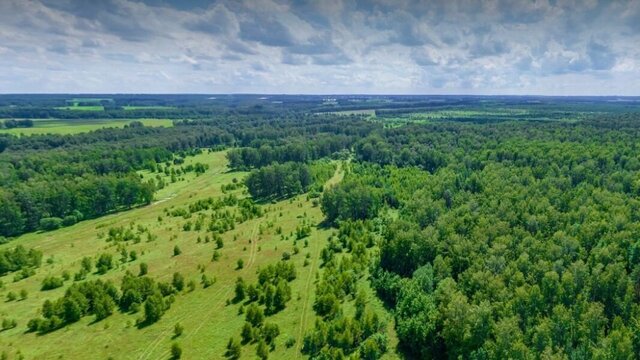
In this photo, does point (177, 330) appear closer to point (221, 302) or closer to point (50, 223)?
point (221, 302)

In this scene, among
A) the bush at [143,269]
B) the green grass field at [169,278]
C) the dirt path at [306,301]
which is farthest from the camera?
the bush at [143,269]

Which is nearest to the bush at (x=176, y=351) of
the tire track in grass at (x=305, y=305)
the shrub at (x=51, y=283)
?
the tire track in grass at (x=305, y=305)

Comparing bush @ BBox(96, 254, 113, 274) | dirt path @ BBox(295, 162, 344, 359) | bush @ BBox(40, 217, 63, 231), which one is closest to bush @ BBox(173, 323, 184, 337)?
dirt path @ BBox(295, 162, 344, 359)

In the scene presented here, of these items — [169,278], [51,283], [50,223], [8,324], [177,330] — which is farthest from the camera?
[50,223]

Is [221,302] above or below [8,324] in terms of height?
below

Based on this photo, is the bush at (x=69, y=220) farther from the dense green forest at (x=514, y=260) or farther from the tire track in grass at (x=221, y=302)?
the dense green forest at (x=514, y=260)

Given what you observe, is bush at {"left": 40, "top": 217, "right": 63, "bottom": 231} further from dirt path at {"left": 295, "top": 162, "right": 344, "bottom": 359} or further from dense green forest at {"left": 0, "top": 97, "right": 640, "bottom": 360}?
dirt path at {"left": 295, "top": 162, "right": 344, "bottom": 359}

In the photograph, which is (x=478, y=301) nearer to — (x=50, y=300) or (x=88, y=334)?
(x=88, y=334)

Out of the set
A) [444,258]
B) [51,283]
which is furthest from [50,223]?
[444,258]
